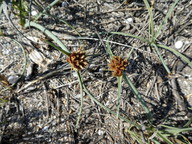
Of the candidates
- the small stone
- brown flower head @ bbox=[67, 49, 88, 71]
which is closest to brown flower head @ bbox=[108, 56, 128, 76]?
brown flower head @ bbox=[67, 49, 88, 71]

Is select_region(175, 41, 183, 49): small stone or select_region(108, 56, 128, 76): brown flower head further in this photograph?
select_region(175, 41, 183, 49): small stone

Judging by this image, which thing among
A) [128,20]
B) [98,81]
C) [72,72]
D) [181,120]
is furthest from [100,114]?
[128,20]

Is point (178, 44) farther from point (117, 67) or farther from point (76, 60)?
point (76, 60)

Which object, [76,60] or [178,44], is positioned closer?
[76,60]

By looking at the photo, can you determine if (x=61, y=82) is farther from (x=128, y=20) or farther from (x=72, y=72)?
(x=128, y=20)

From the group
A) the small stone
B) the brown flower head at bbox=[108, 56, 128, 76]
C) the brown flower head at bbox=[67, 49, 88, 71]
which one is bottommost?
the brown flower head at bbox=[108, 56, 128, 76]

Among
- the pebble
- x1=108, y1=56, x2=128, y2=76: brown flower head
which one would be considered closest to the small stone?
the pebble

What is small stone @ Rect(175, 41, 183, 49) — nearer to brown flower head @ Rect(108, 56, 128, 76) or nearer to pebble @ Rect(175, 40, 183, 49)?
pebble @ Rect(175, 40, 183, 49)

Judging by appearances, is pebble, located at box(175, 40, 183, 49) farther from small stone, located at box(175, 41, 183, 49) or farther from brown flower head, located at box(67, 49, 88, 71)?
brown flower head, located at box(67, 49, 88, 71)

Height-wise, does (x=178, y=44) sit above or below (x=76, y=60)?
above

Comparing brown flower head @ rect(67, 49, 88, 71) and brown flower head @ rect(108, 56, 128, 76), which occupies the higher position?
brown flower head @ rect(67, 49, 88, 71)

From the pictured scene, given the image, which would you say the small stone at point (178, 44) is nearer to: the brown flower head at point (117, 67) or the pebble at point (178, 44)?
the pebble at point (178, 44)

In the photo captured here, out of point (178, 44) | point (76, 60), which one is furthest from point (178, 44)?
point (76, 60)
